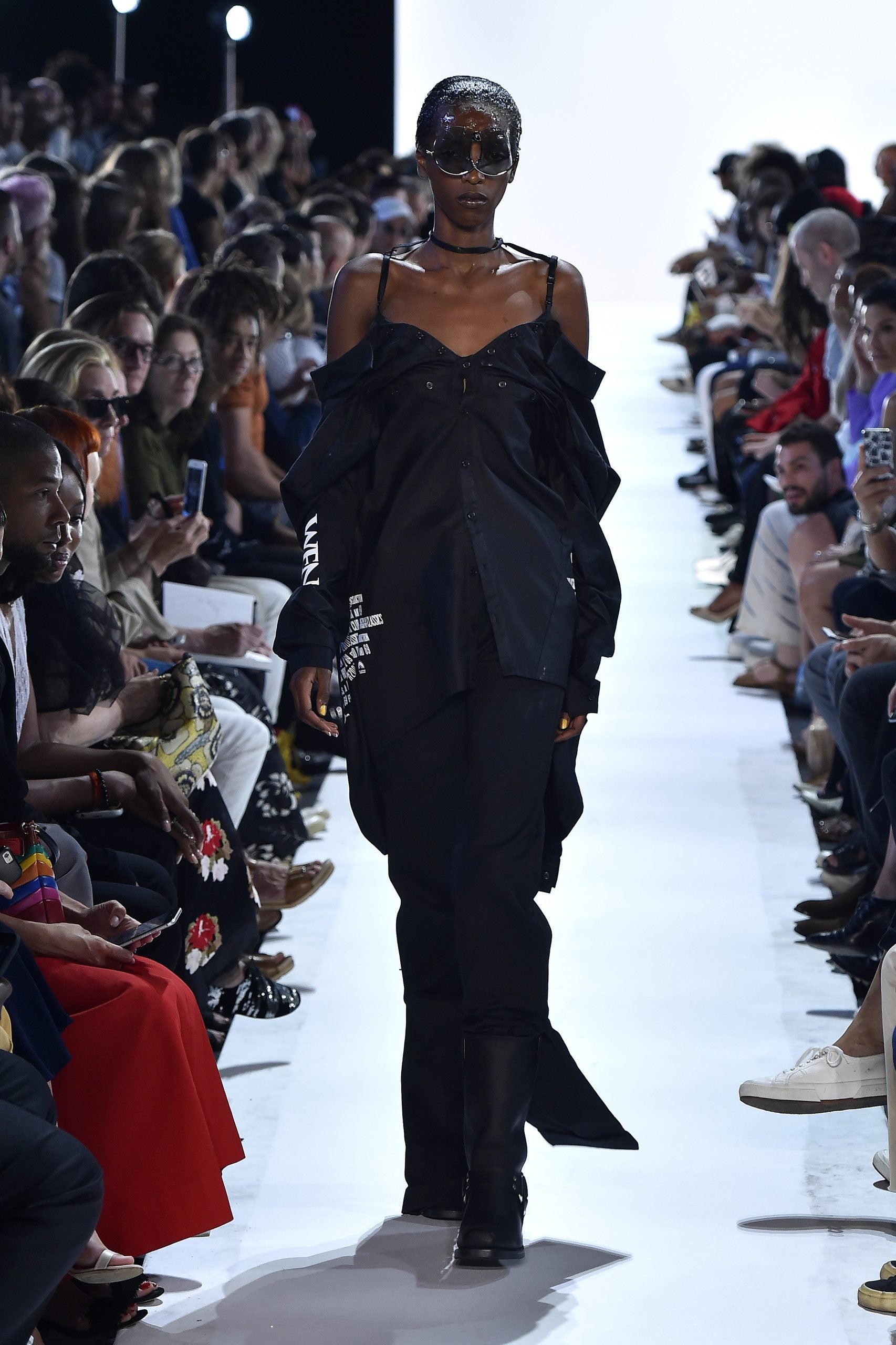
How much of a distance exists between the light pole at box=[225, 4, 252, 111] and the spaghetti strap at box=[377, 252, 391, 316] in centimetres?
980

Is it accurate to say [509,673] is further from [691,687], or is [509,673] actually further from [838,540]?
[691,687]

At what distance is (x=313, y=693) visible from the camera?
7.13ft

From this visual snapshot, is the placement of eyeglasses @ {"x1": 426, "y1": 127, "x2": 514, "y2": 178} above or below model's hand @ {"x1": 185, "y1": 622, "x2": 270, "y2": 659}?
above

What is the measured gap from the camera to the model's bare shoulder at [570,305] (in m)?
2.22

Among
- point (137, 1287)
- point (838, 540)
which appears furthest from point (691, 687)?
point (137, 1287)

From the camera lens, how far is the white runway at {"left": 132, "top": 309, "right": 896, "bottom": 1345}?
6.75 feet

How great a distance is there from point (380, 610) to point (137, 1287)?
0.82 metres

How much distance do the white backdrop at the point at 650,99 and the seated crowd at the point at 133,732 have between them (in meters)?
7.15

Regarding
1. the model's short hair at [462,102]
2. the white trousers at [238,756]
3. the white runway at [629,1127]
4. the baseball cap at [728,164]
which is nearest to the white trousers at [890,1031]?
the white runway at [629,1127]

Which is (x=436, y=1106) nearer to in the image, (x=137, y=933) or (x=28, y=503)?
(x=137, y=933)

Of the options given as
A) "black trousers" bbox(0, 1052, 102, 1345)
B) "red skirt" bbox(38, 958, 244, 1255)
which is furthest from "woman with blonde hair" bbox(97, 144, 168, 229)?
"black trousers" bbox(0, 1052, 102, 1345)

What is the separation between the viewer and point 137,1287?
2057mm

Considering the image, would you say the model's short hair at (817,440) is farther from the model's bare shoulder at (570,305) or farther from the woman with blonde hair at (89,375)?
the model's bare shoulder at (570,305)

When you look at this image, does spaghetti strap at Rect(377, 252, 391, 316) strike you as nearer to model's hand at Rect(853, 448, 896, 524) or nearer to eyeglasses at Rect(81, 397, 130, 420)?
eyeglasses at Rect(81, 397, 130, 420)
